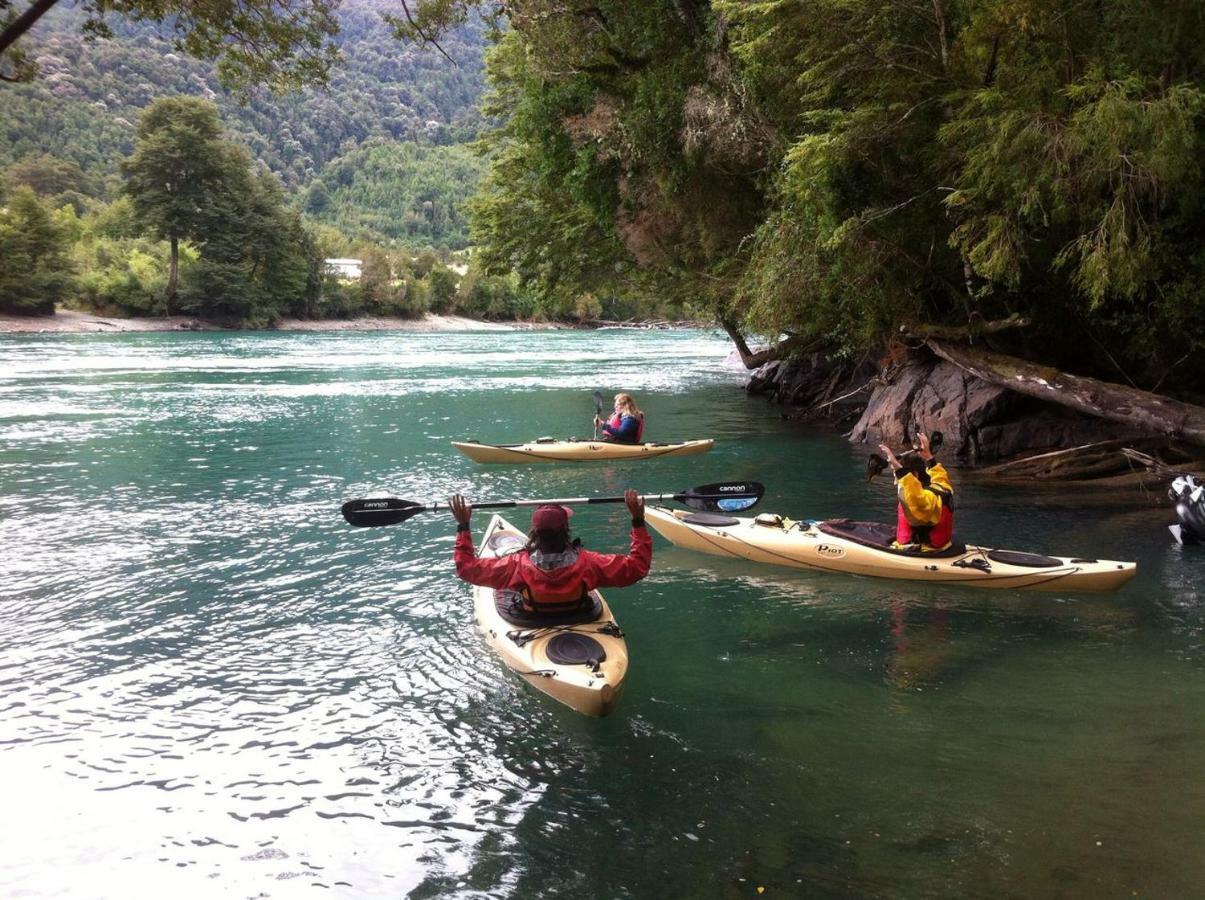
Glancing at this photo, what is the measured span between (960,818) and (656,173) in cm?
1339

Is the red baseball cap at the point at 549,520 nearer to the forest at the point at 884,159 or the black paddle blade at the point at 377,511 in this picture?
the black paddle blade at the point at 377,511

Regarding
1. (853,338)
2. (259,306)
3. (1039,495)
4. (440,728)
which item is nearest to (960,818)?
(440,728)

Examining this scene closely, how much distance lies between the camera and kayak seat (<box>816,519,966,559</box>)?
25.9 feet

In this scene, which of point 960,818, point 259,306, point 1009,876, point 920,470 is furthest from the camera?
point 259,306

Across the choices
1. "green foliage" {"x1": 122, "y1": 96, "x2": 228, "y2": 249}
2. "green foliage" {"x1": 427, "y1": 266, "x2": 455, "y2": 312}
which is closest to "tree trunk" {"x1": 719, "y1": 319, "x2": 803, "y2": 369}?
"green foliage" {"x1": 122, "y1": 96, "x2": 228, "y2": 249}

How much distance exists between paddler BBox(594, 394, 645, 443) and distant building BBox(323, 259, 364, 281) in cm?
6290

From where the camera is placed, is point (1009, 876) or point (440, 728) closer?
point (1009, 876)

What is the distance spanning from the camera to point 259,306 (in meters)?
64.7

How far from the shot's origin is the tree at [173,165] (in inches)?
2339

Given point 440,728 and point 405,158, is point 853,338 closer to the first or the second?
point 440,728

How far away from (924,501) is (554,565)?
145 inches

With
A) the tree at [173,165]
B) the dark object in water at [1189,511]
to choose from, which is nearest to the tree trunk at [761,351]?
the dark object in water at [1189,511]

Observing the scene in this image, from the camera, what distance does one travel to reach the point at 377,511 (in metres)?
7.46

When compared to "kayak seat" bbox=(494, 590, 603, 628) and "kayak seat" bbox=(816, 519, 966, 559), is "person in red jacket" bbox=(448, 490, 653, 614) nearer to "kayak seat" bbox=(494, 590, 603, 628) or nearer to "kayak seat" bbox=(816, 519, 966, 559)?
"kayak seat" bbox=(494, 590, 603, 628)
